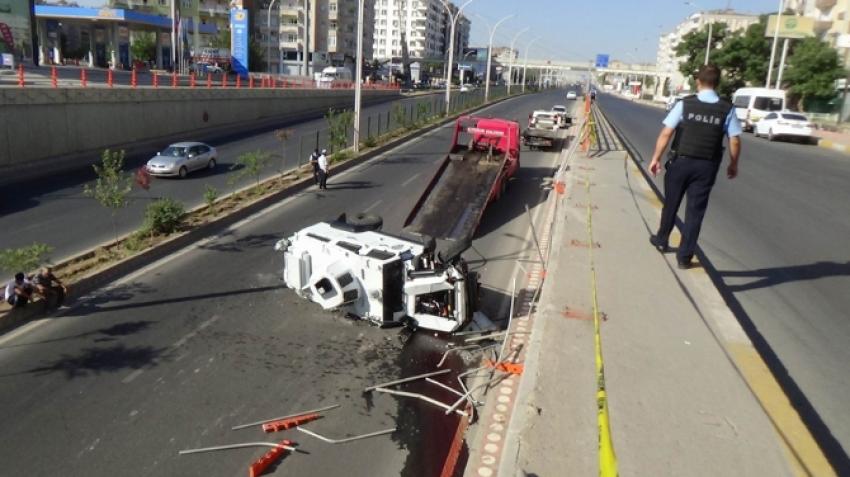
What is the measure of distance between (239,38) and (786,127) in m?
50.3

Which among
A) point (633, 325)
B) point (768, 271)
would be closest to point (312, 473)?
point (633, 325)

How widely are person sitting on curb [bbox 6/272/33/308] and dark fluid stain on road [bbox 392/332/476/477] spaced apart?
5.41 metres

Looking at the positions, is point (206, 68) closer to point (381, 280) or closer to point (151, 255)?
point (151, 255)

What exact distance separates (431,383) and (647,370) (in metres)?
2.91

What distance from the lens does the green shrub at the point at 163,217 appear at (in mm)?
12664

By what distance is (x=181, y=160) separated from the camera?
2130 cm

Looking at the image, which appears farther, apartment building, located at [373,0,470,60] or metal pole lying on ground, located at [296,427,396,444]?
apartment building, located at [373,0,470,60]

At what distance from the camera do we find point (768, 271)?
8516mm

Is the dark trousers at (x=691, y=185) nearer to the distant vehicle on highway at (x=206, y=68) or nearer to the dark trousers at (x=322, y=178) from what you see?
the dark trousers at (x=322, y=178)

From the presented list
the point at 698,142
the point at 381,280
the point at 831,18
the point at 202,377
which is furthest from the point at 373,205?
the point at 831,18

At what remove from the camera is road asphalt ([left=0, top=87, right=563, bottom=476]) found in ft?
18.1

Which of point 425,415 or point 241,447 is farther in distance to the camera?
point 425,415

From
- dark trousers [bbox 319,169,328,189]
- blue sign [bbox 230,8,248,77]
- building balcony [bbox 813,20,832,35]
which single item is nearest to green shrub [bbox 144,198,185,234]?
dark trousers [bbox 319,169,328,189]

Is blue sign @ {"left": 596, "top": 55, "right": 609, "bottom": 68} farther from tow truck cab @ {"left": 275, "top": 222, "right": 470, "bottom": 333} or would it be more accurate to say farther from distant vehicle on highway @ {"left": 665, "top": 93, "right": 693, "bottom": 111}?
tow truck cab @ {"left": 275, "top": 222, "right": 470, "bottom": 333}
